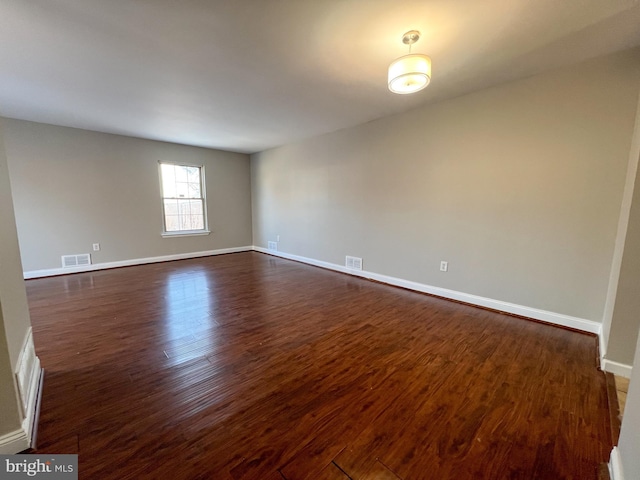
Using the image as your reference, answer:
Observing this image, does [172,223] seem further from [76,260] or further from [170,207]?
[76,260]

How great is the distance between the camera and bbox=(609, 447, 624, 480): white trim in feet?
3.47

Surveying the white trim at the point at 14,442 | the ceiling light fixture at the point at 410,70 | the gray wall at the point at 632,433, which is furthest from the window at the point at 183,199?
Answer: the gray wall at the point at 632,433

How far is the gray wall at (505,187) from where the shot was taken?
2277 mm

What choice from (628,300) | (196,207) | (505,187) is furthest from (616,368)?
(196,207)

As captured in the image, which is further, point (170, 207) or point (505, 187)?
point (170, 207)

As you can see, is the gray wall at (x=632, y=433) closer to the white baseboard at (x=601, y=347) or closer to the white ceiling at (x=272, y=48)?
the white baseboard at (x=601, y=347)

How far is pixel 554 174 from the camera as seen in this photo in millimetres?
2484

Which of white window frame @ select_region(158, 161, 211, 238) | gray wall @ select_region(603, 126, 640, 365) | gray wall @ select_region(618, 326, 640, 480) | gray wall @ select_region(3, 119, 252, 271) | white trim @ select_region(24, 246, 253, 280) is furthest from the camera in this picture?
white window frame @ select_region(158, 161, 211, 238)

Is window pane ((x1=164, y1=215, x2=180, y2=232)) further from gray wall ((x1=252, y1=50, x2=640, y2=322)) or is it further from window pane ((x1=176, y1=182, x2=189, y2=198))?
gray wall ((x1=252, y1=50, x2=640, y2=322))

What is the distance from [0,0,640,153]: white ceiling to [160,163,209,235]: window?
2.08m

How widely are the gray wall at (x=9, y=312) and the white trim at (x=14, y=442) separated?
21 millimetres

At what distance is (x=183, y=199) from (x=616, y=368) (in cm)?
661

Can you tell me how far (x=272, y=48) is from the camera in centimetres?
208

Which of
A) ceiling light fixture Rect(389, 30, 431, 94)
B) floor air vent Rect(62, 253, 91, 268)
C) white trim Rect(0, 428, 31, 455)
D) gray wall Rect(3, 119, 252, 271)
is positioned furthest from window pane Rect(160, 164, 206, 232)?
ceiling light fixture Rect(389, 30, 431, 94)
